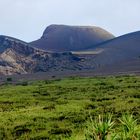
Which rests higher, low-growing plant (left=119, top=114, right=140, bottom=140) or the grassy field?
low-growing plant (left=119, top=114, right=140, bottom=140)

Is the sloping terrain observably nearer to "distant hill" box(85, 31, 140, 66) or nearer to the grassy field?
"distant hill" box(85, 31, 140, 66)

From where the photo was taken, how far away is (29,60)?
165250mm

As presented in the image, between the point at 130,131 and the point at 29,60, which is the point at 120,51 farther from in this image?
the point at 130,131

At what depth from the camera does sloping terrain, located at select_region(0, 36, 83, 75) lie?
155250mm

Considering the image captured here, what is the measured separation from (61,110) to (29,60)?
115462 mm

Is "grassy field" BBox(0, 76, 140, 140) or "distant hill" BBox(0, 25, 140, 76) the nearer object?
"grassy field" BBox(0, 76, 140, 140)

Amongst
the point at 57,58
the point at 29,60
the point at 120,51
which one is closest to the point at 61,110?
the point at 57,58

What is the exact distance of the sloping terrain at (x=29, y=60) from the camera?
15525 centimetres

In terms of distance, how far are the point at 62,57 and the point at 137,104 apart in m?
114

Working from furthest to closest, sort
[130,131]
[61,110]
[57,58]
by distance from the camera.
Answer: [57,58] → [61,110] → [130,131]

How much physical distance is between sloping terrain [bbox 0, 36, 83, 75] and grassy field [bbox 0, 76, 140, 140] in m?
79.7

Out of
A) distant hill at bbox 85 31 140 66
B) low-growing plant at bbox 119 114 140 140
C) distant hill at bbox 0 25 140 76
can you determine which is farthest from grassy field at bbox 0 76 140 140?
distant hill at bbox 0 25 140 76

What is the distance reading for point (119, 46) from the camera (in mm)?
175500

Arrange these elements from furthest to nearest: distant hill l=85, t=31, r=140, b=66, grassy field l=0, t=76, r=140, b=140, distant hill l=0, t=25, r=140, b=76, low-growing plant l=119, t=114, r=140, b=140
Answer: distant hill l=0, t=25, r=140, b=76 < distant hill l=85, t=31, r=140, b=66 < grassy field l=0, t=76, r=140, b=140 < low-growing plant l=119, t=114, r=140, b=140
